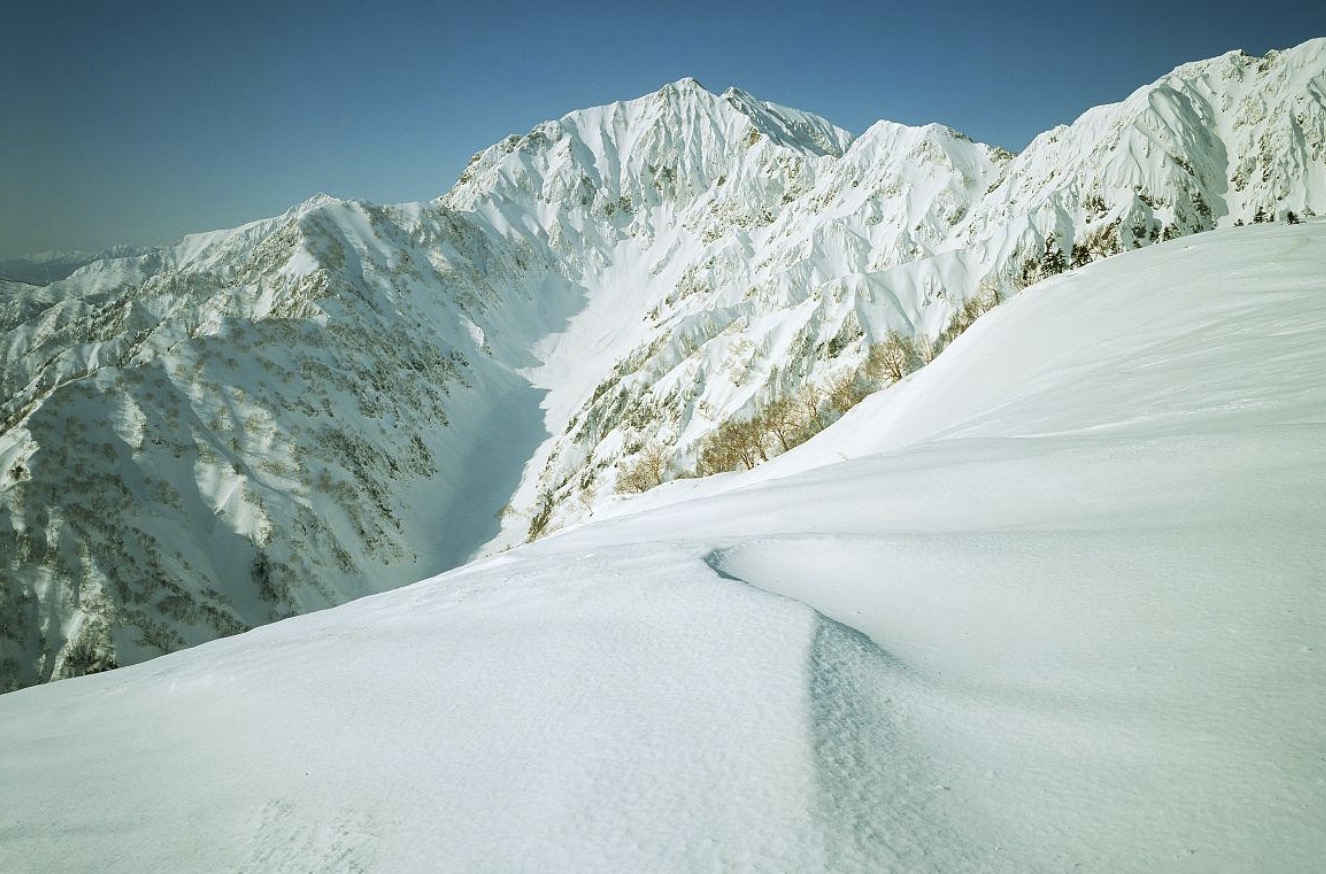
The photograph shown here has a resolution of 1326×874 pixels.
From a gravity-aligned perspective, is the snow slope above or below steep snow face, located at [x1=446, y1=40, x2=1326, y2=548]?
below

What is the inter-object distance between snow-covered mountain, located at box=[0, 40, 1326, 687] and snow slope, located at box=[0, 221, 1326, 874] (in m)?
45.7

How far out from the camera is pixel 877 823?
2125mm

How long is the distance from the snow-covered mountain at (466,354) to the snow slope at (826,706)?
1799 inches

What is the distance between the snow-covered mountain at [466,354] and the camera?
49125 mm

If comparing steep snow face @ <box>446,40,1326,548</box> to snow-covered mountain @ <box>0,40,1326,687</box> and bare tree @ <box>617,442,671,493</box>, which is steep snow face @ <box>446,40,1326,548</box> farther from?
bare tree @ <box>617,442,671,493</box>

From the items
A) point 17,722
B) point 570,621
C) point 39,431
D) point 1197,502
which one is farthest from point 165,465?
point 1197,502

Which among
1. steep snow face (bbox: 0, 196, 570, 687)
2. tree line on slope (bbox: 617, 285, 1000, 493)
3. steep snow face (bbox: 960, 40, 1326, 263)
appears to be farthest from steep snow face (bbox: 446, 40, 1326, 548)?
steep snow face (bbox: 0, 196, 570, 687)

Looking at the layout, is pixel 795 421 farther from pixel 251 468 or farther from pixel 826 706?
pixel 251 468

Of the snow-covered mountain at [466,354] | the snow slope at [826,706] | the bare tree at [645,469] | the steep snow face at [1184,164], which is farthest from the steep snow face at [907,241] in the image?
the snow slope at [826,706]

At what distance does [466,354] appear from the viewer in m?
127

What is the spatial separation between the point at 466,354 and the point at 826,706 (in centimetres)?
13309

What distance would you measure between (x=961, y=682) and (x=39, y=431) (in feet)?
244

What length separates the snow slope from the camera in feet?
6.91

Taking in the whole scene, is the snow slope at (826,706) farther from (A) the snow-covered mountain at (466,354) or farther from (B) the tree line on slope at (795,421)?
(A) the snow-covered mountain at (466,354)
